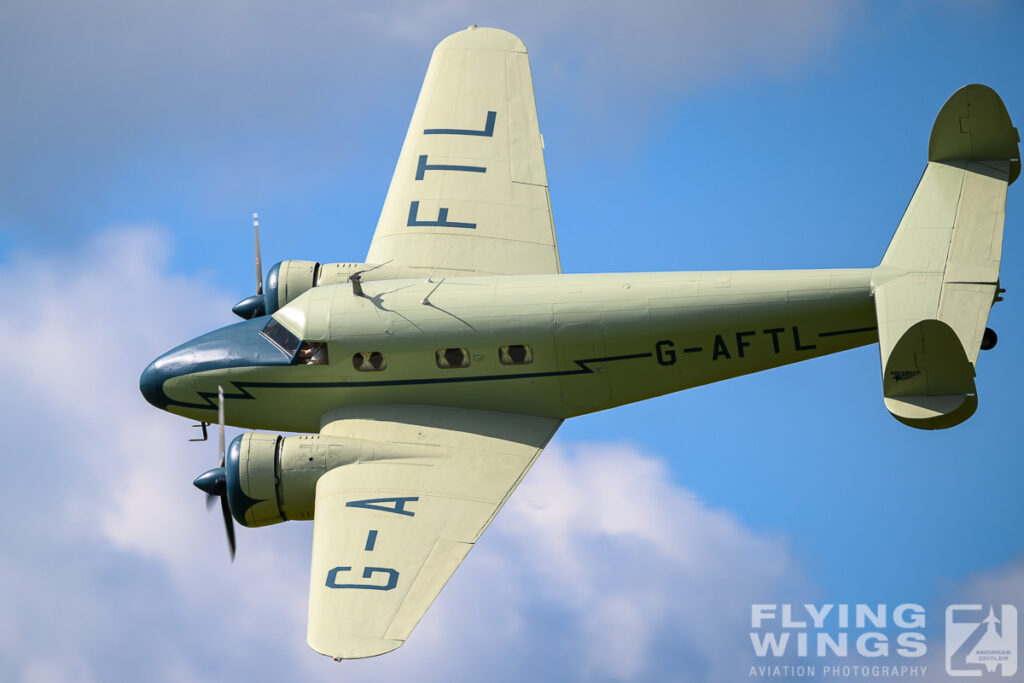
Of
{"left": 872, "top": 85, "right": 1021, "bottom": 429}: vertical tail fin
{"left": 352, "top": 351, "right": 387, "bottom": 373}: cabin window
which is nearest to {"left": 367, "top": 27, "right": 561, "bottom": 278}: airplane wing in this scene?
{"left": 352, "top": 351, "right": 387, "bottom": 373}: cabin window

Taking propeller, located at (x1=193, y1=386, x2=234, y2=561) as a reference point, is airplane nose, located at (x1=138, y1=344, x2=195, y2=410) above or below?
above

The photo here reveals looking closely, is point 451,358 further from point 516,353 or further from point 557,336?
point 557,336

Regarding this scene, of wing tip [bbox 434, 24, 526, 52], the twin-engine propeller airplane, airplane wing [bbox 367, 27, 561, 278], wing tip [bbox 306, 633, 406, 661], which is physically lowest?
wing tip [bbox 306, 633, 406, 661]

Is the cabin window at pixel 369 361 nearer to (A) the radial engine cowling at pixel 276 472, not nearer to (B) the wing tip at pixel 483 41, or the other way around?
(A) the radial engine cowling at pixel 276 472

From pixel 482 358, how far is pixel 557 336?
5.13 ft

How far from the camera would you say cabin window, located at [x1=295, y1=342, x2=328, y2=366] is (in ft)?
101

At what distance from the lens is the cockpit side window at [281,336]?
3108 centimetres

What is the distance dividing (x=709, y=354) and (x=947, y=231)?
5130 mm

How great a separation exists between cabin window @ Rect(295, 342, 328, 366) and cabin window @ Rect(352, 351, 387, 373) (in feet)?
Answer: 2.12

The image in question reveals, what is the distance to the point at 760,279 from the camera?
3008 centimetres

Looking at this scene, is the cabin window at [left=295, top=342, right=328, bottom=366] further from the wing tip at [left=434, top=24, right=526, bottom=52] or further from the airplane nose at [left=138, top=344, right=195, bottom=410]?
the wing tip at [left=434, top=24, right=526, bottom=52]

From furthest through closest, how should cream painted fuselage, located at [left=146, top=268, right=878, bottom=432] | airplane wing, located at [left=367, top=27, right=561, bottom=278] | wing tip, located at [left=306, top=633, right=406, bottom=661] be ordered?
airplane wing, located at [left=367, top=27, right=561, bottom=278], cream painted fuselage, located at [left=146, top=268, right=878, bottom=432], wing tip, located at [left=306, top=633, right=406, bottom=661]

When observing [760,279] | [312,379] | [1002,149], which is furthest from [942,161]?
[312,379]

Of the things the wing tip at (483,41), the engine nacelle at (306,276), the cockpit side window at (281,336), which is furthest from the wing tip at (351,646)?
the wing tip at (483,41)
